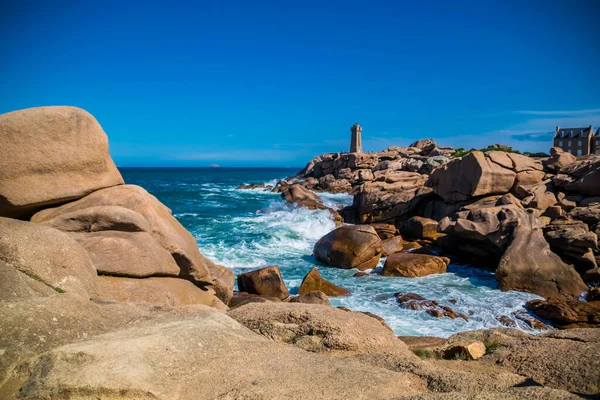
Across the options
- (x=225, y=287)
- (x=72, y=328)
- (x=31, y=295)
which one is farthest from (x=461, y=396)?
(x=225, y=287)

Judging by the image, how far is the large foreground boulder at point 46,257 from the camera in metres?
5.79

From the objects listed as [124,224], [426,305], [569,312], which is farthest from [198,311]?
[569,312]

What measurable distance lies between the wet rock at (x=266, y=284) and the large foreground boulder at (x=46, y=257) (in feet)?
30.1

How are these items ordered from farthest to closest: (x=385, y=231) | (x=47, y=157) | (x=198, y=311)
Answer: (x=385, y=231) → (x=47, y=157) → (x=198, y=311)

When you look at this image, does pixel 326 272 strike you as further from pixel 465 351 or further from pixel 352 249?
pixel 465 351

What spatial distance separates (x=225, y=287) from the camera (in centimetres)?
1251

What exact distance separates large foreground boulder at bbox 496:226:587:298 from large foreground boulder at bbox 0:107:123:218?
15672 millimetres

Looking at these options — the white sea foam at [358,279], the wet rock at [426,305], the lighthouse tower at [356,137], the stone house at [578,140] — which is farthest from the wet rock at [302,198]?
the stone house at [578,140]

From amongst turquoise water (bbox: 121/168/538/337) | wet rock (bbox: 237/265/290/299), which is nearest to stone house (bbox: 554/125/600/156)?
turquoise water (bbox: 121/168/538/337)

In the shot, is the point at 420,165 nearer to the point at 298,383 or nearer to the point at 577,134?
the point at 577,134

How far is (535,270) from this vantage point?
1634cm

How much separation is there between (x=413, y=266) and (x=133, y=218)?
13739 mm

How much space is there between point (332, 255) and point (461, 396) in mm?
18279

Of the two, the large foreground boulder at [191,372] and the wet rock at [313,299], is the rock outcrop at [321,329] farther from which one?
the wet rock at [313,299]
